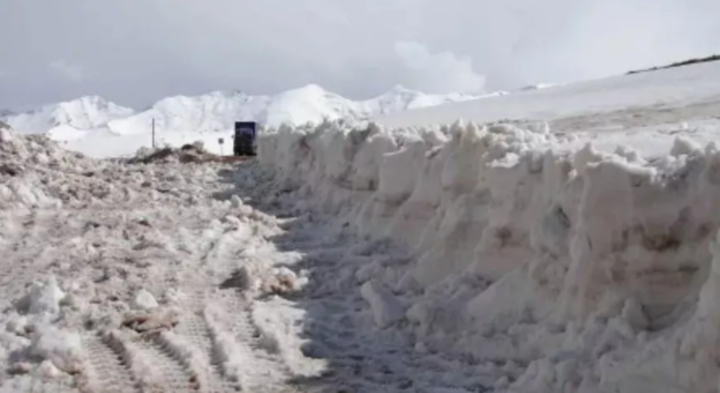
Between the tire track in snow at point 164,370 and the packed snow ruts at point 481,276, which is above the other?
the packed snow ruts at point 481,276

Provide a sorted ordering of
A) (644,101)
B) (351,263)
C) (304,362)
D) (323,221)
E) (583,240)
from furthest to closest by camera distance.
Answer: (644,101) < (323,221) < (351,263) < (304,362) < (583,240)

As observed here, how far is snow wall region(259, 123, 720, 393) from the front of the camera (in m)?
3.61

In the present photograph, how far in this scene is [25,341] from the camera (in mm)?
4922

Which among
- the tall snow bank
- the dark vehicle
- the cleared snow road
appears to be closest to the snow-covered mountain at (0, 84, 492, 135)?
the dark vehicle

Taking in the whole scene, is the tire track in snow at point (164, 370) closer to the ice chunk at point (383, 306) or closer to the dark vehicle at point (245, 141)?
the ice chunk at point (383, 306)

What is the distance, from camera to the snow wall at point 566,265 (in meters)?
3.61

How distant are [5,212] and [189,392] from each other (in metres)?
6.20

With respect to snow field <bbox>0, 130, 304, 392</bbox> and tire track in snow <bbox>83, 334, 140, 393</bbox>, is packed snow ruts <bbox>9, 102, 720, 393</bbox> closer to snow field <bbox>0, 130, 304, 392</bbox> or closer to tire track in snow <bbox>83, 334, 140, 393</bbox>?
snow field <bbox>0, 130, 304, 392</bbox>

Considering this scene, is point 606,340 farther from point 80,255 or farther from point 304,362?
point 80,255

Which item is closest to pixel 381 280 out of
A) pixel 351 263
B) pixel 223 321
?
pixel 351 263

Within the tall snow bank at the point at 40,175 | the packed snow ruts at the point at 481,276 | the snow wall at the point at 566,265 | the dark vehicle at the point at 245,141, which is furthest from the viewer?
the dark vehicle at the point at 245,141

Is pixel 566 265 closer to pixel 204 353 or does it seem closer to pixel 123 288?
pixel 204 353

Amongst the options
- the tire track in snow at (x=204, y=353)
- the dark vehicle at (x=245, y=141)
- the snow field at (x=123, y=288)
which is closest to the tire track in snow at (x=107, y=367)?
the snow field at (x=123, y=288)

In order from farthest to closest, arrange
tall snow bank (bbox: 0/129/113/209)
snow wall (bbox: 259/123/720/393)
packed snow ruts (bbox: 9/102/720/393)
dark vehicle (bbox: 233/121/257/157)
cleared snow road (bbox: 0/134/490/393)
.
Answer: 1. dark vehicle (bbox: 233/121/257/157)
2. tall snow bank (bbox: 0/129/113/209)
3. cleared snow road (bbox: 0/134/490/393)
4. packed snow ruts (bbox: 9/102/720/393)
5. snow wall (bbox: 259/123/720/393)
